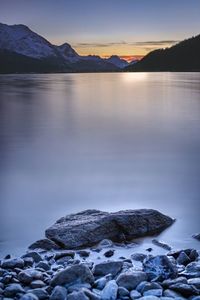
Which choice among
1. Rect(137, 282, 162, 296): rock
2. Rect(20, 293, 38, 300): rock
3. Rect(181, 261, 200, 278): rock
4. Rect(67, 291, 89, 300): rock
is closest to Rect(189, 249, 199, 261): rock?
Rect(181, 261, 200, 278): rock

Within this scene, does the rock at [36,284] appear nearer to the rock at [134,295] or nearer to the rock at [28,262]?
the rock at [28,262]

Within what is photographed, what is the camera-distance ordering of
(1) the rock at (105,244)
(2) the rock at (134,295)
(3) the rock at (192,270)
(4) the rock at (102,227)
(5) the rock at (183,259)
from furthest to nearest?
(4) the rock at (102,227) → (1) the rock at (105,244) → (5) the rock at (183,259) → (3) the rock at (192,270) → (2) the rock at (134,295)

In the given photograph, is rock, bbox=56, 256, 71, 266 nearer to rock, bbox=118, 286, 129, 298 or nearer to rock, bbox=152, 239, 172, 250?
rock, bbox=118, 286, 129, 298

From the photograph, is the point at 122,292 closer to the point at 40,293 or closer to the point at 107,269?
the point at 107,269

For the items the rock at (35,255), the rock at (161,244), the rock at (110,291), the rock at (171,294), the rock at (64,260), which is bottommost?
the rock at (161,244)

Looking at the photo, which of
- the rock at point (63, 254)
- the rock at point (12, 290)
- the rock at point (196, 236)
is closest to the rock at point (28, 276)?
the rock at point (12, 290)

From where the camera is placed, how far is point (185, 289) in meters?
6.43

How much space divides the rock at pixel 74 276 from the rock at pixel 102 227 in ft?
6.48

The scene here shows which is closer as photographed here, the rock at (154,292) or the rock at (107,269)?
the rock at (154,292)

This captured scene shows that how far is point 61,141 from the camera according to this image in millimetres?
25109

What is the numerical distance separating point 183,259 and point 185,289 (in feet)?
4.72

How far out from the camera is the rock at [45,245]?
877 centimetres

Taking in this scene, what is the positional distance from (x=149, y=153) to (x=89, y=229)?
11.8 m

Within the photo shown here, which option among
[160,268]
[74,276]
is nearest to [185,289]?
[160,268]
